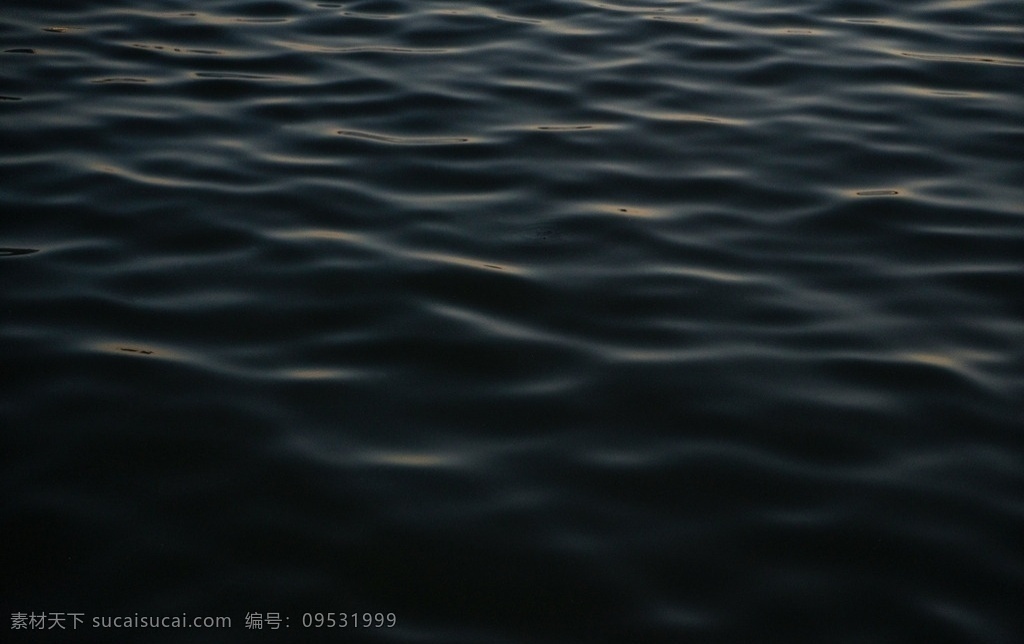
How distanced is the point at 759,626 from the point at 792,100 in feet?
8.93

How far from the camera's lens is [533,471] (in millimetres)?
2490

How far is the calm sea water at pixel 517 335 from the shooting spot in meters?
2.22

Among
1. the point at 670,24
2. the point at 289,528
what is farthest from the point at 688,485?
the point at 670,24

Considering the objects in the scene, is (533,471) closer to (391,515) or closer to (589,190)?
(391,515)

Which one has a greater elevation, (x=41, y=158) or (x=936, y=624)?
(x=41, y=158)

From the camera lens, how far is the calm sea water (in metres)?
2.22

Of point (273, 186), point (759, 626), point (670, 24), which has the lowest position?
point (759, 626)

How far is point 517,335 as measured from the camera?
295cm

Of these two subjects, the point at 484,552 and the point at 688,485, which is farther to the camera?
the point at 688,485

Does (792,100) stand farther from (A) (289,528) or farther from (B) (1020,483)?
(A) (289,528)

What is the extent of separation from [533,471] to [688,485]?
34cm

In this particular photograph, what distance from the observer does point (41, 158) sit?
3883mm

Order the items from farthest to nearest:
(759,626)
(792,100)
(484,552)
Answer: (792,100) < (484,552) < (759,626)

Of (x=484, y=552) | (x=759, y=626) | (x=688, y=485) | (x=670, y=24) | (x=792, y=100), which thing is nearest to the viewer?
(x=759, y=626)
